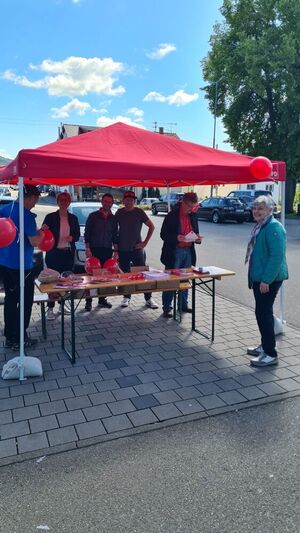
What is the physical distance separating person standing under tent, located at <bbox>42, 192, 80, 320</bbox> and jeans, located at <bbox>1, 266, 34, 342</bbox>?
1.14m

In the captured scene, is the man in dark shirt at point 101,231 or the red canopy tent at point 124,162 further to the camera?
the man in dark shirt at point 101,231

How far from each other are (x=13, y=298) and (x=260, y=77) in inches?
932

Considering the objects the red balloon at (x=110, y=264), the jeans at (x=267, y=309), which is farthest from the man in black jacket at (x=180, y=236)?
the jeans at (x=267, y=309)

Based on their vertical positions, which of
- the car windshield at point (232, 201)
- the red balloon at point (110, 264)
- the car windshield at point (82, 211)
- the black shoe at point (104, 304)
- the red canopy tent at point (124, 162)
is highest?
the car windshield at point (232, 201)

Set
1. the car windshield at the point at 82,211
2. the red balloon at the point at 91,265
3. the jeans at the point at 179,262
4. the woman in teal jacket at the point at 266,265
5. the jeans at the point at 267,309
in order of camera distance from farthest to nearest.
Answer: the car windshield at the point at 82,211 → the jeans at the point at 179,262 → the red balloon at the point at 91,265 → the jeans at the point at 267,309 → the woman in teal jacket at the point at 266,265

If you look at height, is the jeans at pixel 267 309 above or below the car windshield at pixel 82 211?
below

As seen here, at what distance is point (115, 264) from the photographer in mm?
6078

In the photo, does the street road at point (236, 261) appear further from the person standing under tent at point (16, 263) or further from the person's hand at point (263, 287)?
the person standing under tent at point (16, 263)

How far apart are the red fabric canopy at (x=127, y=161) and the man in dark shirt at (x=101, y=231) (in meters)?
1.37

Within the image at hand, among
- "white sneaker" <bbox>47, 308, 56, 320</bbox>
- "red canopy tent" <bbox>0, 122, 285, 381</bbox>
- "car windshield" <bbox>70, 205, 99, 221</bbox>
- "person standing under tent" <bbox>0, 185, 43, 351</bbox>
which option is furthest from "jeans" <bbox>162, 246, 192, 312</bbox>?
"car windshield" <bbox>70, 205, 99, 221</bbox>

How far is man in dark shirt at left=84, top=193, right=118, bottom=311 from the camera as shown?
631 cm

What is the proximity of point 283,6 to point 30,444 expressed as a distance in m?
27.0

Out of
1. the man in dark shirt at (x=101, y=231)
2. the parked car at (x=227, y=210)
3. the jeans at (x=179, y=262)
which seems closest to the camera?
the jeans at (x=179, y=262)

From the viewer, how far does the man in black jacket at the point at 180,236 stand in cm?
590
